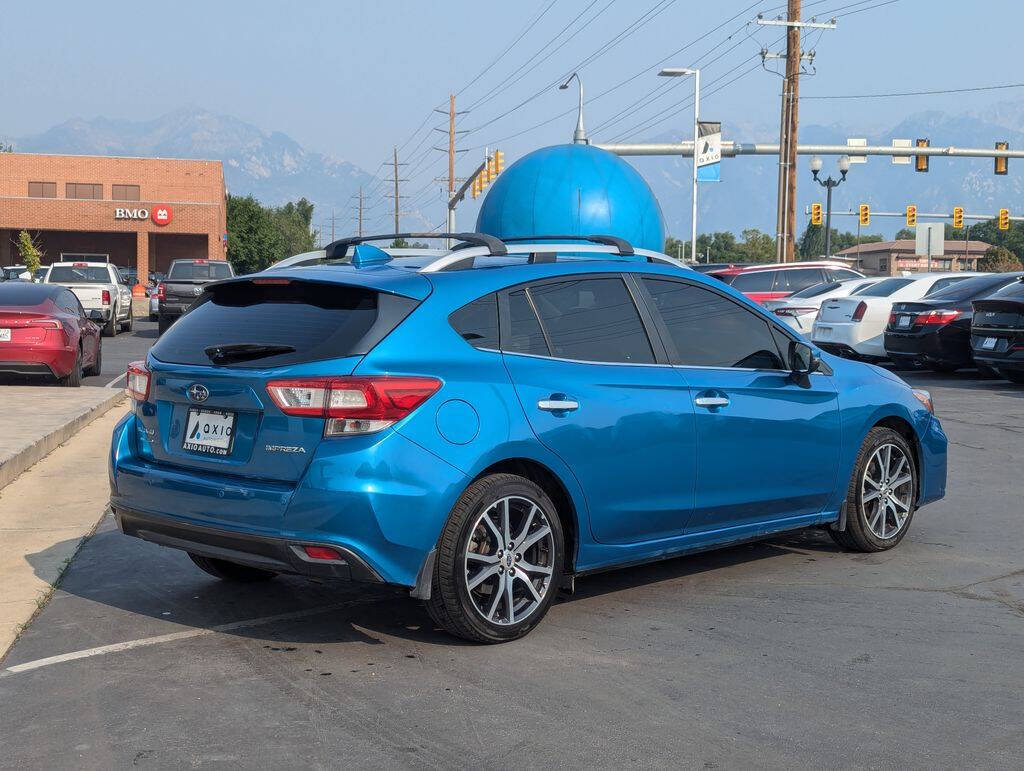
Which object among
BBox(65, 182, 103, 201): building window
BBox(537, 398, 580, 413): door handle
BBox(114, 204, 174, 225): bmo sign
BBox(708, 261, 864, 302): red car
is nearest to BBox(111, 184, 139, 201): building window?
BBox(65, 182, 103, 201): building window

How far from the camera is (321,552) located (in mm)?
4898

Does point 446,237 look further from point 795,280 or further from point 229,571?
point 795,280

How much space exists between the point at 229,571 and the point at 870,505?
3576 millimetres

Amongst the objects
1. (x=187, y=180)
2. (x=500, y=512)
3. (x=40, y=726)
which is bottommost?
(x=40, y=726)

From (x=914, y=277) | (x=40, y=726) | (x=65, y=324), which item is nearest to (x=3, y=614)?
(x=40, y=726)

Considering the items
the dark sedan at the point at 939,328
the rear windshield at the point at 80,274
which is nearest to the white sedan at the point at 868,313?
the dark sedan at the point at 939,328

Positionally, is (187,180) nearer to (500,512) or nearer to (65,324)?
(65,324)

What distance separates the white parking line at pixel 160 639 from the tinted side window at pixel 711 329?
201 cm

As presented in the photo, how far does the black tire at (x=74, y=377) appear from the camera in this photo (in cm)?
1619

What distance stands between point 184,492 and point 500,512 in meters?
1.32

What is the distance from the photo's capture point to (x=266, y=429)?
16.6ft

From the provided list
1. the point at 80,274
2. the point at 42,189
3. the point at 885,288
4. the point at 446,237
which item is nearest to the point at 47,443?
the point at 446,237

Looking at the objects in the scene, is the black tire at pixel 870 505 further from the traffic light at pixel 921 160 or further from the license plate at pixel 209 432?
the traffic light at pixel 921 160

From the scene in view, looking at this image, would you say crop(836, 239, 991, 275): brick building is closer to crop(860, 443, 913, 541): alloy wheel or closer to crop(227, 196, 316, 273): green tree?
crop(227, 196, 316, 273): green tree
